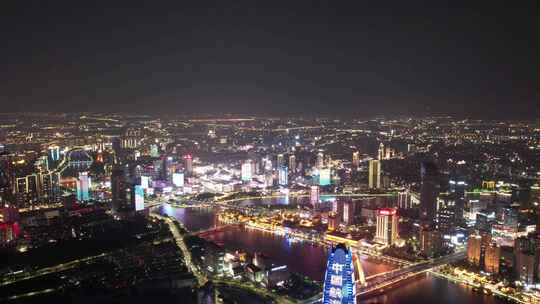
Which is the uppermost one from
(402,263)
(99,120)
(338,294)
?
(99,120)

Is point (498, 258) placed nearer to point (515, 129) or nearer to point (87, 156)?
point (515, 129)

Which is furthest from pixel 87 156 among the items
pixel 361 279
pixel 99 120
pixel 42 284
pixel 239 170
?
pixel 361 279

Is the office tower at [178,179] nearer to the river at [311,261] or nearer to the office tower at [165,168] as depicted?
the office tower at [165,168]

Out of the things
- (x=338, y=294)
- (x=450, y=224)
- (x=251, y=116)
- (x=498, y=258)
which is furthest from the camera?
(x=251, y=116)

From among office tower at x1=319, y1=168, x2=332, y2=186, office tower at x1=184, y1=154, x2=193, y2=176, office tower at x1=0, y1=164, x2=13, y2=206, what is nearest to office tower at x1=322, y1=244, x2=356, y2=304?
office tower at x1=0, y1=164, x2=13, y2=206

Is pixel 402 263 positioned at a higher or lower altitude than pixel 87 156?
lower

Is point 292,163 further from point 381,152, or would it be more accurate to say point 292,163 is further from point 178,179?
point 178,179

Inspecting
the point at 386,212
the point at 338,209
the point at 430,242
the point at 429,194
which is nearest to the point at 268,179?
the point at 338,209

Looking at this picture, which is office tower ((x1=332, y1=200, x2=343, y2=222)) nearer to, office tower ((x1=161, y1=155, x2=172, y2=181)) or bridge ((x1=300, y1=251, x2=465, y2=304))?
bridge ((x1=300, y1=251, x2=465, y2=304))
